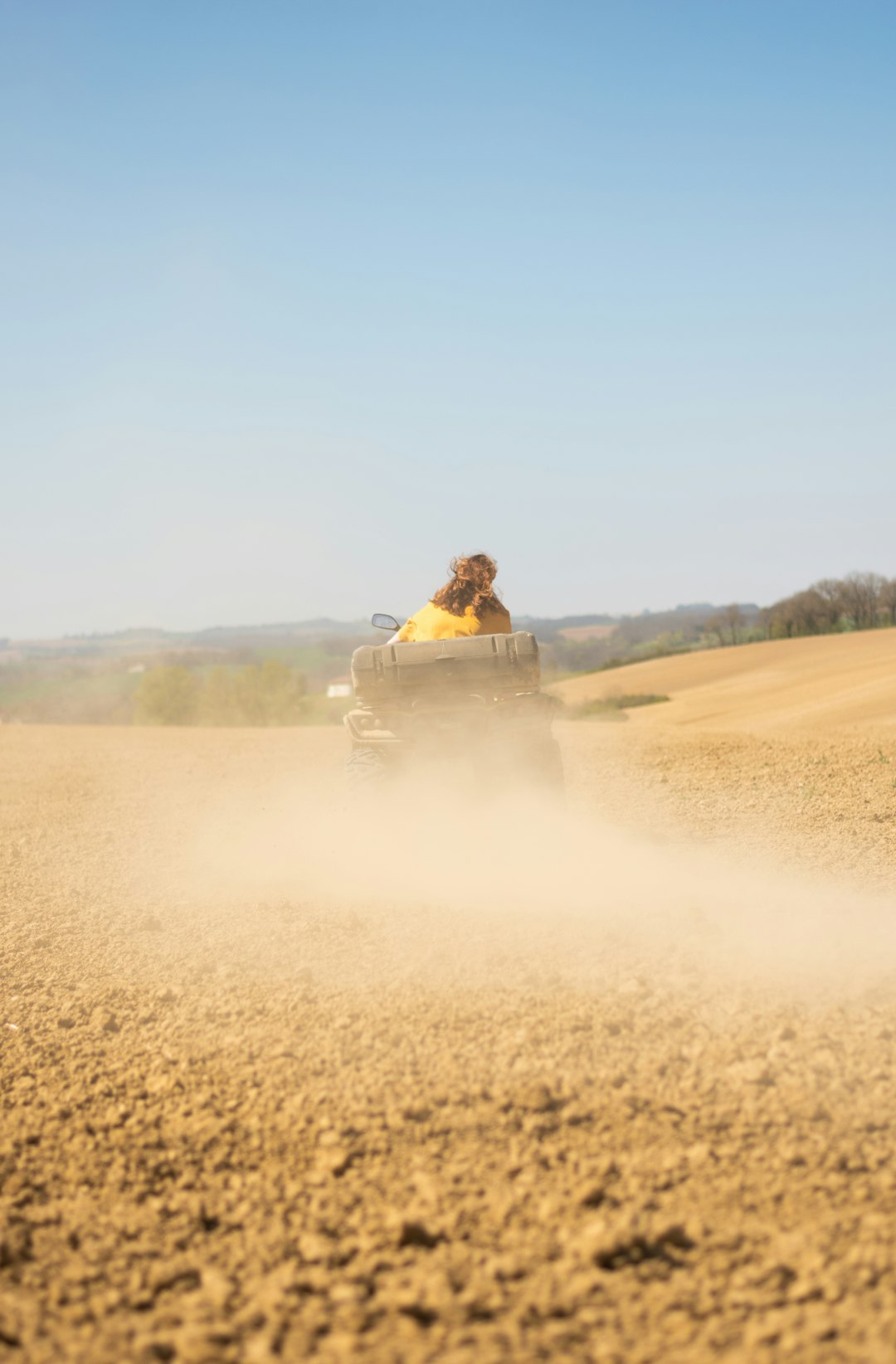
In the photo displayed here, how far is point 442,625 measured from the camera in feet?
30.4

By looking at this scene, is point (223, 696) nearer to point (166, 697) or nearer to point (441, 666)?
point (166, 697)

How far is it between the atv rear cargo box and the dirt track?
1466 millimetres

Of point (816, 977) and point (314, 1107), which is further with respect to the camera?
point (816, 977)

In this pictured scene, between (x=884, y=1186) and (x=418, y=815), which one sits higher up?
(x=418, y=815)

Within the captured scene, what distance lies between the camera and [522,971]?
5.79 m

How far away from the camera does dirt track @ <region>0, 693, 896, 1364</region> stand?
305 centimetres

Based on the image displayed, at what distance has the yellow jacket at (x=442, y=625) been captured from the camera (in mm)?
9242

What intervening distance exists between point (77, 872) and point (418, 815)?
11.1 ft

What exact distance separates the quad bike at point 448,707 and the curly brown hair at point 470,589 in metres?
0.37

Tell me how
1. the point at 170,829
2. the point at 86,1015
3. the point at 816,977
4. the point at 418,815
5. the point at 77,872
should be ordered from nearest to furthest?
the point at 816,977, the point at 86,1015, the point at 418,815, the point at 77,872, the point at 170,829

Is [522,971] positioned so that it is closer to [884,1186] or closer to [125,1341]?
[884,1186]

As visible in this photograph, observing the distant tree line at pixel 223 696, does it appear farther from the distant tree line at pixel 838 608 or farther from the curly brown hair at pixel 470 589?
the curly brown hair at pixel 470 589

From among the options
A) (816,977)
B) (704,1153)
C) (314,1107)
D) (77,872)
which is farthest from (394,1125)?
(77,872)

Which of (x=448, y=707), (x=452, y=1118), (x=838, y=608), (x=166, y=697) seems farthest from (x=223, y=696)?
(x=452, y=1118)
